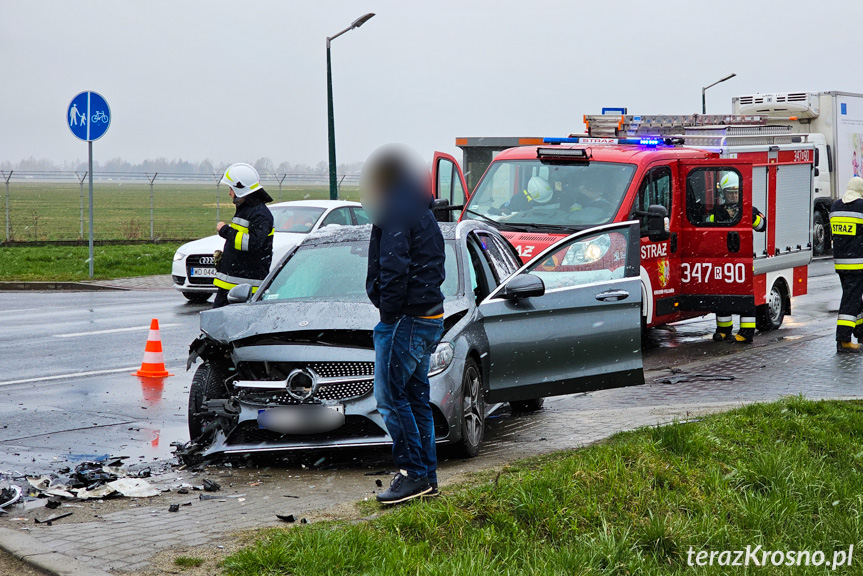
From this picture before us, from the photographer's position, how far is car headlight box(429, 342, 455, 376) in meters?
6.88

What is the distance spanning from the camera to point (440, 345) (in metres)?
7.00

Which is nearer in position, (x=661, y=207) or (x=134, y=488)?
(x=134, y=488)

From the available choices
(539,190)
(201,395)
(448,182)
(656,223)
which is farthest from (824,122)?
(201,395)

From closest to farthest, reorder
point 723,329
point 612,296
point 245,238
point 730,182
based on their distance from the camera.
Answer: point 612,296
point 245,238
point 730,182
point 723,329

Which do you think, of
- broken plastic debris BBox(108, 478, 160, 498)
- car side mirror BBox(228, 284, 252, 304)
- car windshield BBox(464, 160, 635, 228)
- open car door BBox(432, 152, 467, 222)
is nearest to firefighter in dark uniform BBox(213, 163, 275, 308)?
car side mirror BBox(228, 284, 252, 304)

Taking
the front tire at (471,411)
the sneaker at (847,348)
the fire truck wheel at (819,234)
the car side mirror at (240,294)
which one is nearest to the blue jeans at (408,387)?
the front tire at (471,411)

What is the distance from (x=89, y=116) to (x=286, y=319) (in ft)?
47.2

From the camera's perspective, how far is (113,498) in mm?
6180

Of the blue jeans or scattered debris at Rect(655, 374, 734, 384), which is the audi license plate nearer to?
the blue jeans

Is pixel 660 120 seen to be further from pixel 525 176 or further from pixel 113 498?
pixel 113 498

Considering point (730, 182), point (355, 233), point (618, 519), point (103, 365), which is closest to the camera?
point (618, 519)

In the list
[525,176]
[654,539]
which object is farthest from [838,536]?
[525,176]

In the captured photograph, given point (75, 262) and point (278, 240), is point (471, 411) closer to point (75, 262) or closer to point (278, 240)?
point (278, 240)

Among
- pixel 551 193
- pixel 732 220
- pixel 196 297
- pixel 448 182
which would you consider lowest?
pixel 196 297
